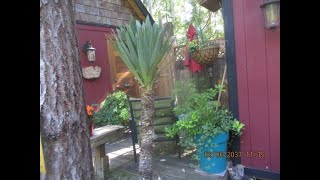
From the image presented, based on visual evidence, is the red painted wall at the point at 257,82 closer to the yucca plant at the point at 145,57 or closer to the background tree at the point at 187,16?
the yucca plant at the point at 145,57

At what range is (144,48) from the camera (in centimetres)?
186

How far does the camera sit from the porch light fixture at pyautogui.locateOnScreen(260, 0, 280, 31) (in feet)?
7.32

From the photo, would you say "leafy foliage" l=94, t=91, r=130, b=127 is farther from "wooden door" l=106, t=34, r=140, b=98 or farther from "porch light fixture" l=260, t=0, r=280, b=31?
"porch light fixture" l=260, t=0, r=280, b=31

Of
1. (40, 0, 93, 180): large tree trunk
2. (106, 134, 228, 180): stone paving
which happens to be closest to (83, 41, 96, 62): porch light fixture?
(106, 134, 228, 180): stone paving

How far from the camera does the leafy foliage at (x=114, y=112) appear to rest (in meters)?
4.44

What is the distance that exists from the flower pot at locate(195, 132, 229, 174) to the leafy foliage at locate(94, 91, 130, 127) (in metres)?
2.06

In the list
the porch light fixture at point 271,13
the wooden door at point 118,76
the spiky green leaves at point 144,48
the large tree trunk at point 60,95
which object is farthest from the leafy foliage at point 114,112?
the large tree trunk at point 60,95

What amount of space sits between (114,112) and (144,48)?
9.45 ft

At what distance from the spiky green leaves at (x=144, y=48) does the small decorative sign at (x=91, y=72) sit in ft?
11.0
